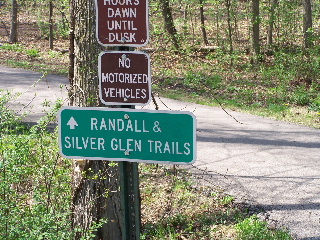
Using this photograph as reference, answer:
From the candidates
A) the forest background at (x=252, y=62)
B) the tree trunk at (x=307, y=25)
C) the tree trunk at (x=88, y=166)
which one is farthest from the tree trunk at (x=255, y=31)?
the tree trunk at (x=88, y=166)

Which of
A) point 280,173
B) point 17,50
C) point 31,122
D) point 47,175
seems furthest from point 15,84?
point 47,175

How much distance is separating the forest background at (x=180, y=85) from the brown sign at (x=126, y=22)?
195 centimetres

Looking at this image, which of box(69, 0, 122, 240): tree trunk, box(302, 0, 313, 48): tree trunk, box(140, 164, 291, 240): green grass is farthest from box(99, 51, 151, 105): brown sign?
box(302, 0, 313, 48): tree trunk

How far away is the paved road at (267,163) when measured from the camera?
21.5 feet

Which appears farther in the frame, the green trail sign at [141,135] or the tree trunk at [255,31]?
the tree trunk at [255,31]

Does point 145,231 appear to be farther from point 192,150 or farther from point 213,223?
point 192,150

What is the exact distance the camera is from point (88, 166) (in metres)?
5.13

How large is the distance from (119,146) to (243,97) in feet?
42.8

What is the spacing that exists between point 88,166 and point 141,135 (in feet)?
8.75

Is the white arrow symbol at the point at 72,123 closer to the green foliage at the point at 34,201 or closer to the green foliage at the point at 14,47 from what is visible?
the green foliage at the point at 34,201

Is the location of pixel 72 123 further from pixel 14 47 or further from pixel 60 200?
pixel 14 47

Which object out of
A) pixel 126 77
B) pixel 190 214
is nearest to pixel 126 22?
pixel 126 77

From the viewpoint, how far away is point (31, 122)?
10.6 metres

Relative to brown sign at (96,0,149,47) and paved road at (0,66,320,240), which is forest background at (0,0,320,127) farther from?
brown sign at (96,0,149,47)
